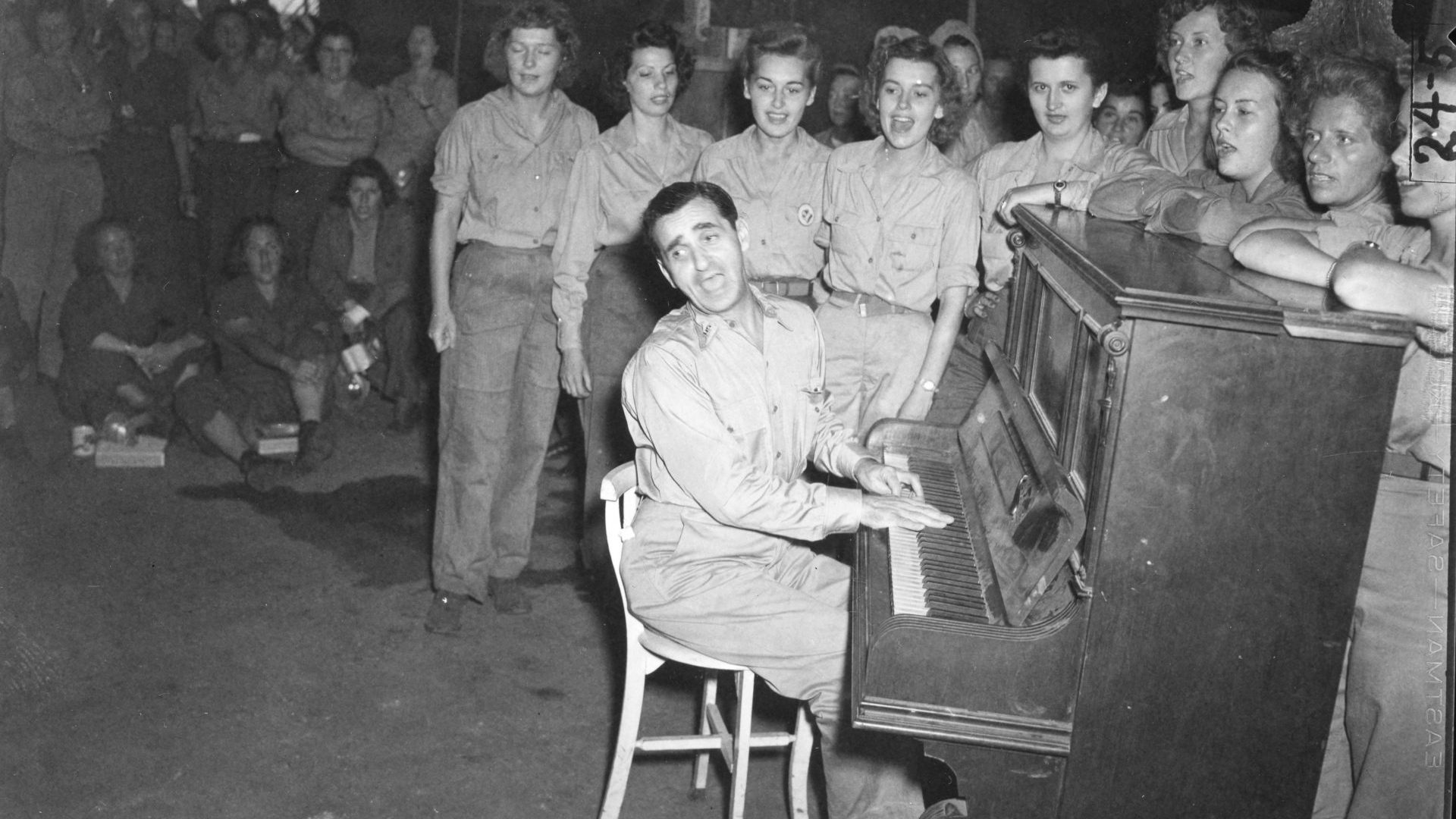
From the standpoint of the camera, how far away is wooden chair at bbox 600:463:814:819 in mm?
2752

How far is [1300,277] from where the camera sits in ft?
6.86

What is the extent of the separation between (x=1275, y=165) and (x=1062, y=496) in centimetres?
128

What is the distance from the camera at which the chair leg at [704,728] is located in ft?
10.4

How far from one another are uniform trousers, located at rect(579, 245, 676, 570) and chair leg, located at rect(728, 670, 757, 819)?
1.60 metres

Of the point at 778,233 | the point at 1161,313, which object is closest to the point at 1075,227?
the point at 1161,313

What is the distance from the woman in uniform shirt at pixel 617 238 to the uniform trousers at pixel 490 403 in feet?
0.37

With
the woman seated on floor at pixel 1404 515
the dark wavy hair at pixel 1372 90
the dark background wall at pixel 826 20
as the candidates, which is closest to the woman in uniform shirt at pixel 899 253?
the dark wavy hair at pixel 1372 90

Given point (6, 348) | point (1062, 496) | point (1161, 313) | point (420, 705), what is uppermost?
point (1161, 313)

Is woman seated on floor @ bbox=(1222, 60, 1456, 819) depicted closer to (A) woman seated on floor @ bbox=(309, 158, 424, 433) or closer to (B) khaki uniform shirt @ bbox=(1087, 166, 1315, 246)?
(B) khaki uniform shirt @ bbox=(1087, 166, 1315, 246)

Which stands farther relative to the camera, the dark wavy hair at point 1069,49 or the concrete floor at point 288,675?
the dark wavy hair at point 1069,49

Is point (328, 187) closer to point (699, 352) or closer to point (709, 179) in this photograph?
point (709, 179)

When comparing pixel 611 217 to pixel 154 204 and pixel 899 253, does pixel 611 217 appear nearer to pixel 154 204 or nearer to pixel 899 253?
pixel 899 253

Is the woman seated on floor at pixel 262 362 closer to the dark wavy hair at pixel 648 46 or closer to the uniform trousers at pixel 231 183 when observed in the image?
the uniform trousers at pixel 231 183

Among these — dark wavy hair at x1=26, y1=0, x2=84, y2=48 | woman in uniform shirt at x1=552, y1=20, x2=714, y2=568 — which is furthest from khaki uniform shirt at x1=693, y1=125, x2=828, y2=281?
dark wavy hair at x1=26, y1=0, x2=84, y2=48
